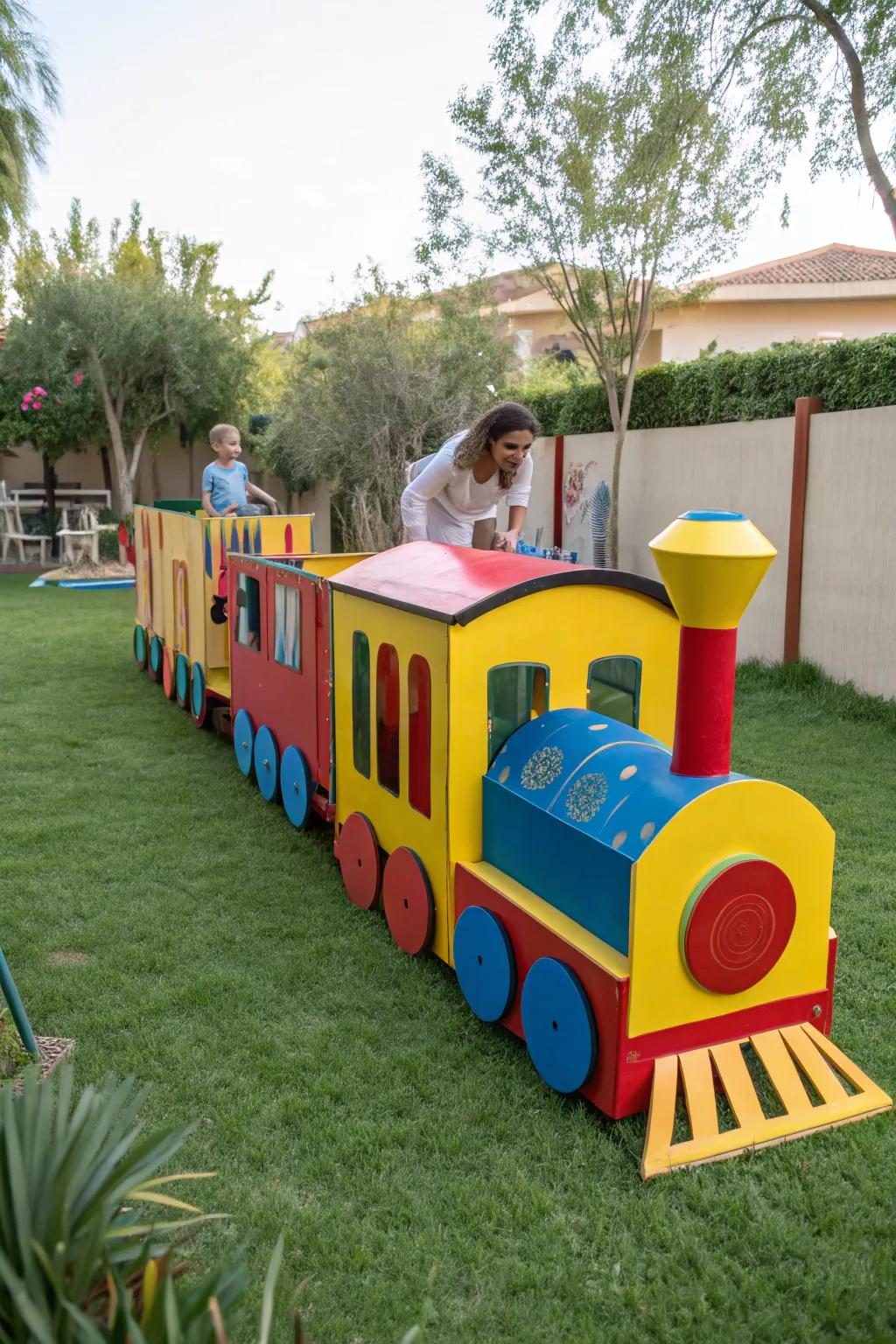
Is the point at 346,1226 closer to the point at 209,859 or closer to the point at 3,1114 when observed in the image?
the point at 3,1114

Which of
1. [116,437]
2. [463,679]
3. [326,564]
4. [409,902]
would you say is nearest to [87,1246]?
[463,679]

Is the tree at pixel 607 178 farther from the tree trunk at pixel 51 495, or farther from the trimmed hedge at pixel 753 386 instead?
the tree trunk at pixel 51 495

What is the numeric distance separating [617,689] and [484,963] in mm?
1150

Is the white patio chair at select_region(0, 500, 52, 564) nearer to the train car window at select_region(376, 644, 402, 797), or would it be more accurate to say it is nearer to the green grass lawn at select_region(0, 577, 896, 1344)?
the green grass lawn at select_region(0, 577, 896, 1344)

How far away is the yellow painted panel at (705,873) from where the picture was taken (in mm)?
2943

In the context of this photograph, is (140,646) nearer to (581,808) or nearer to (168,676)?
(168,676)

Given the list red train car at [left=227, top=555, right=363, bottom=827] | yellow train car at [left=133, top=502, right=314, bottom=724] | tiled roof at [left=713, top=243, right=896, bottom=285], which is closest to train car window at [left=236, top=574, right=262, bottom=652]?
red train car at [left=227, top=555, right=363, bottom=827]

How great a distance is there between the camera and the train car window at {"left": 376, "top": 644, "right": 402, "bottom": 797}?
4.27 meters

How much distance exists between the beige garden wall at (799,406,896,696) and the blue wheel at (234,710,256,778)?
4619mm

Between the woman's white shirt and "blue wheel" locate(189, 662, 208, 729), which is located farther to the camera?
"blue wheel" locate(189, 662, 208, 729)

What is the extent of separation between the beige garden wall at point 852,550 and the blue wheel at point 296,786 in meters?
4.61

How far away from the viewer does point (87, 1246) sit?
5.92 feet

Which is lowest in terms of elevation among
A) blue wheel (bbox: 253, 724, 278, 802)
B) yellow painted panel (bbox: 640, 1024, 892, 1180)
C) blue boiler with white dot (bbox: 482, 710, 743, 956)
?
yellow painted panel (bbox: 640, 1024, 892, 1180)

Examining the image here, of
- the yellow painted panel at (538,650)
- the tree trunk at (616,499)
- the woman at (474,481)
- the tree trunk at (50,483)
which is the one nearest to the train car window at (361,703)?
the woman at (474,481)
